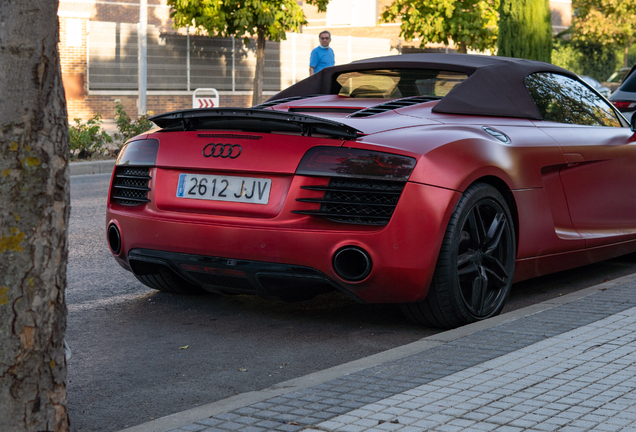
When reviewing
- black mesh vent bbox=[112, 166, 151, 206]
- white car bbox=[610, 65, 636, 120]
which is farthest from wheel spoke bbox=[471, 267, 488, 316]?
white car bbox=[610, 65, 636, 120]

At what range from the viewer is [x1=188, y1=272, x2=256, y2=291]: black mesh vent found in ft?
14.0

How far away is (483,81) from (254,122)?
1.50 metres

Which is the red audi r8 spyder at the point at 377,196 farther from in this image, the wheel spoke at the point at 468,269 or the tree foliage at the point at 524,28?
the tree foliage at the point at 524,28

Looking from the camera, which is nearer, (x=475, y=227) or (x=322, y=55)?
(x=475, y=227)

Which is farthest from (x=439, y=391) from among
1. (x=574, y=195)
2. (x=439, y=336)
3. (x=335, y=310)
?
(x=574, y=195)

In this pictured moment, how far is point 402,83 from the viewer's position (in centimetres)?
546

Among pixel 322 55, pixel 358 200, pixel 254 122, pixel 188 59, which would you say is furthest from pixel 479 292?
pixel 188 59

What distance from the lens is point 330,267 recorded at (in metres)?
4.01

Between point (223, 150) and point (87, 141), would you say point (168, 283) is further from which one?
point (87, 141)

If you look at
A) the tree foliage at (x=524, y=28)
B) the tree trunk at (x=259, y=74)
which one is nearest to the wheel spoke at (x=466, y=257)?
the tree foliage at (x=524, y=28)

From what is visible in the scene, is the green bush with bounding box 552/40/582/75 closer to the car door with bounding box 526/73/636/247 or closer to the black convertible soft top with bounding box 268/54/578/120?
the car door with bounding box 526/73/636/247

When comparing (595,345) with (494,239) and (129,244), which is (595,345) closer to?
(494,239)

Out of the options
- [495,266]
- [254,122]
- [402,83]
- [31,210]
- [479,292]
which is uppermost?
[402,83]

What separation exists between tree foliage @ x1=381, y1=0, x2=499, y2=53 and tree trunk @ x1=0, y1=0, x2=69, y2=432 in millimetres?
26410
